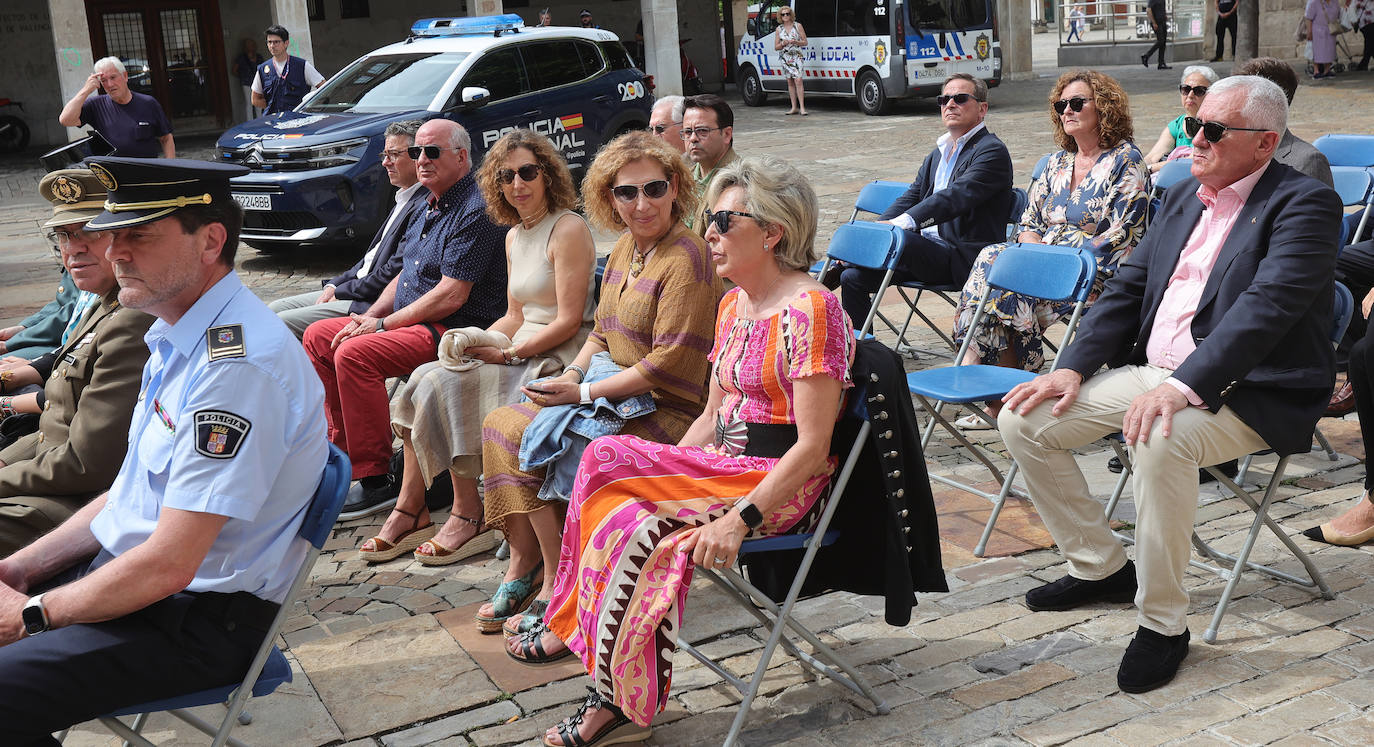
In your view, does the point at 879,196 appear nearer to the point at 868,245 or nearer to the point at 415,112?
the point at 868,245

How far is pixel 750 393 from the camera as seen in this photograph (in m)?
3.39

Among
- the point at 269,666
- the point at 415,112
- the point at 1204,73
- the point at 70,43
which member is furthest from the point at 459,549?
the point at 70,43

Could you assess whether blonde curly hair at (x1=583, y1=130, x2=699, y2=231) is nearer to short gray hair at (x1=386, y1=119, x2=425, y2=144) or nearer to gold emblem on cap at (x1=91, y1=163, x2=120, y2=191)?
short gray hair at (x1=386, y1=119, x2=425, y2=144)

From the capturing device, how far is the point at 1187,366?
11.5 feet

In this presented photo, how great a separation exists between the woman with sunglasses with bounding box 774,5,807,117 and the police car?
861cm

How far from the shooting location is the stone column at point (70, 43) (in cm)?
1834

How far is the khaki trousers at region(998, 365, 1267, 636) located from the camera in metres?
3.44

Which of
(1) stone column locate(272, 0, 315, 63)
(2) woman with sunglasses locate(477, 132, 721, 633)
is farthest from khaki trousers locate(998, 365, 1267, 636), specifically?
(1) stone column locate(272, 0, 315, 63)

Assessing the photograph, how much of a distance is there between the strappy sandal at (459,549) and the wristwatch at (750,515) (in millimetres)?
1756

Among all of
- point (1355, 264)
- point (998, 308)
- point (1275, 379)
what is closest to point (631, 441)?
point (1275, 379)

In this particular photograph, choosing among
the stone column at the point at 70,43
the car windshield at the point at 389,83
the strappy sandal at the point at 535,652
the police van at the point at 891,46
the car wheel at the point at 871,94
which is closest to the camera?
the strappy sandal at the point at 535,652

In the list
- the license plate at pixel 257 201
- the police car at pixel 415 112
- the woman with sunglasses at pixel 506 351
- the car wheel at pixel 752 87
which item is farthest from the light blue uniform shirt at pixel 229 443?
the car wheel at pixel 752 87

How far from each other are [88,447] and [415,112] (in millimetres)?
7725

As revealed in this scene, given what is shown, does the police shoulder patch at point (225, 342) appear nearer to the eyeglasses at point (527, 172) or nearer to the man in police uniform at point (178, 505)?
the man in police uniform at point (178, 505)
